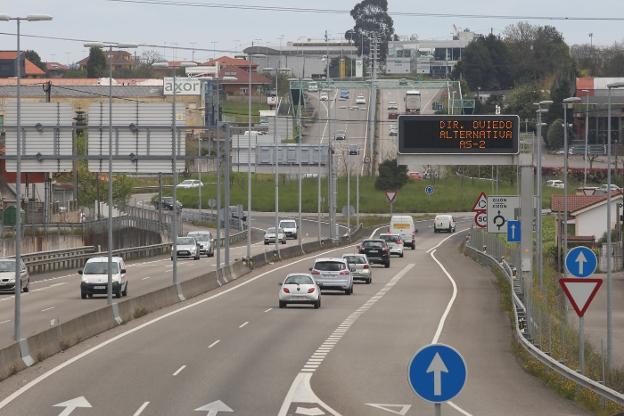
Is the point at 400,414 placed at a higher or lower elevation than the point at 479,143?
lower

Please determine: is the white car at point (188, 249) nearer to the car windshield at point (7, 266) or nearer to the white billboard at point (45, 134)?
the white billboard at point (45, 134)

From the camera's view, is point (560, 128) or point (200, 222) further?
point (560, 128)

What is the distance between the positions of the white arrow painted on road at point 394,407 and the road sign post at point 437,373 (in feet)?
30.9

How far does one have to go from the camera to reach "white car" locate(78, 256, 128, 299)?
161 feet

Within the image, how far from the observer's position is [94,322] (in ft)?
118

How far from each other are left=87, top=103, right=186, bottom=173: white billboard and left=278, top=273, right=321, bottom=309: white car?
33.0ft

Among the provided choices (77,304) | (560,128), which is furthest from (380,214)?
(77,304)

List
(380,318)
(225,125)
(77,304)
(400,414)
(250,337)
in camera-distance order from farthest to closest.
Result: (225,125) → (77,304) → (380,318) → (250,337) → (400,414)

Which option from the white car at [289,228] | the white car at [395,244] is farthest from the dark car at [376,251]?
the white car at [289,228]

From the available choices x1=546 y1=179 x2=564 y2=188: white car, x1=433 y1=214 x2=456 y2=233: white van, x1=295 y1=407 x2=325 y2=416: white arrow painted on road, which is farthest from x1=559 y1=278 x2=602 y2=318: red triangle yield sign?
x1=546 y1=179 x2=564 y2=188: white car

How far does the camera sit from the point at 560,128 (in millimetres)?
159375

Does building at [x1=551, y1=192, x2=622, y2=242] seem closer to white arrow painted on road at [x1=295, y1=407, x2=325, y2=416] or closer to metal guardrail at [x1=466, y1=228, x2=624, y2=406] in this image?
metal guardrail at [x1=466, y1=228, x2=624, y2=406]

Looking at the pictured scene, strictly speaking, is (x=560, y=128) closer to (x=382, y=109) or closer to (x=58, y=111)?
(x=382, y=109)

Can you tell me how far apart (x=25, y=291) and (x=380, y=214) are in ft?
284
